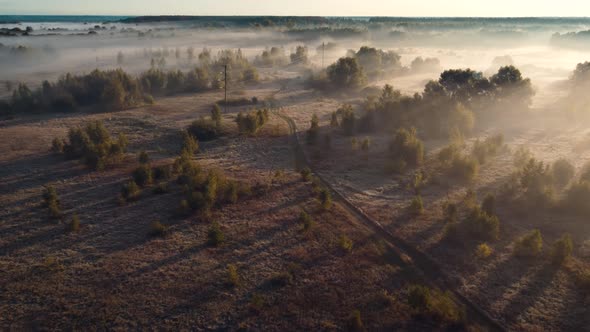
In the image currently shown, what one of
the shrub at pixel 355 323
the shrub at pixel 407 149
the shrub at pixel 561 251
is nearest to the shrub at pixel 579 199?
the shrub at pixel 561 251

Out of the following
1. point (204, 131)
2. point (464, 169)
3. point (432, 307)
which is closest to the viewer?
point (432, 307)

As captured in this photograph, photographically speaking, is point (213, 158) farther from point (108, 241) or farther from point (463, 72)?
point (463, 72)

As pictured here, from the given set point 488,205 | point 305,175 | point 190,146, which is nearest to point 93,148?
point 190,146

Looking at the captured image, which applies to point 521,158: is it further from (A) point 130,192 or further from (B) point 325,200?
(A) point 130,192

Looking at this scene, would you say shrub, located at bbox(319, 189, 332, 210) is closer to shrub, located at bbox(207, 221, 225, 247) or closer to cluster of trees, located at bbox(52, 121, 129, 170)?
shrub, located at bbox(207, 221, 225, 247)

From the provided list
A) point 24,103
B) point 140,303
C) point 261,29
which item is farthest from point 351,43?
point 140,303
